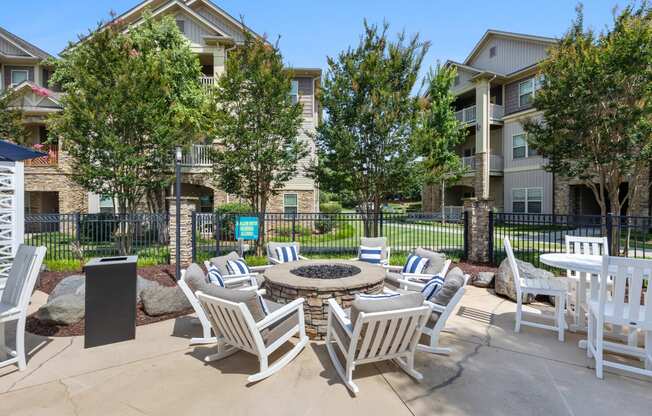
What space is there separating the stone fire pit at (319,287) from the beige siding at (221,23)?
666 inches

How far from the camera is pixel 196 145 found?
16141mm

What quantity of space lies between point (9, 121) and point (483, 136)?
81.8ft

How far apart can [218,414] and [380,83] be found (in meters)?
9.40

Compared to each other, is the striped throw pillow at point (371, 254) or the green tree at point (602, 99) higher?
the green tree at point (602, 99)

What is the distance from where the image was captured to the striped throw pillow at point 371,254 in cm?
747

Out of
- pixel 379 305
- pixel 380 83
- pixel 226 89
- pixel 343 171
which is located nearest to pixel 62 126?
pixel 226 89

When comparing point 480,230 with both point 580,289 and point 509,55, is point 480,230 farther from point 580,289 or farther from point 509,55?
point 509,55

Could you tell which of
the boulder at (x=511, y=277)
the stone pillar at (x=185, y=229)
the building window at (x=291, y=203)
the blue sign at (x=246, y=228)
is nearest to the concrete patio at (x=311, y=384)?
the boulder at (x=511, y=277)

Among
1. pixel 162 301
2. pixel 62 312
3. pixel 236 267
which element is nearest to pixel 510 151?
pixel 236 267

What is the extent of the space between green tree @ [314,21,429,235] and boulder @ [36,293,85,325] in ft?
24.0

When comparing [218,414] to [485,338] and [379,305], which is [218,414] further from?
[485,338]

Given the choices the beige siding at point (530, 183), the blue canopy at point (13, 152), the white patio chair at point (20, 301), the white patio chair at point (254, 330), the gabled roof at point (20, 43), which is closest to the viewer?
the white patio chair at point (254, 330)

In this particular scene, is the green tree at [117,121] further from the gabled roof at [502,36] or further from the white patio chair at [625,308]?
the gabled roof at [502,36]

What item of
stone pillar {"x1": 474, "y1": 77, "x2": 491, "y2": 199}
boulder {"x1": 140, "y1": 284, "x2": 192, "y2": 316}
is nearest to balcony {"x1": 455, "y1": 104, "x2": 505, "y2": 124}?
stone pillar {"x1": 474, "y1": 77, "x2": 491, "y2": 199}
